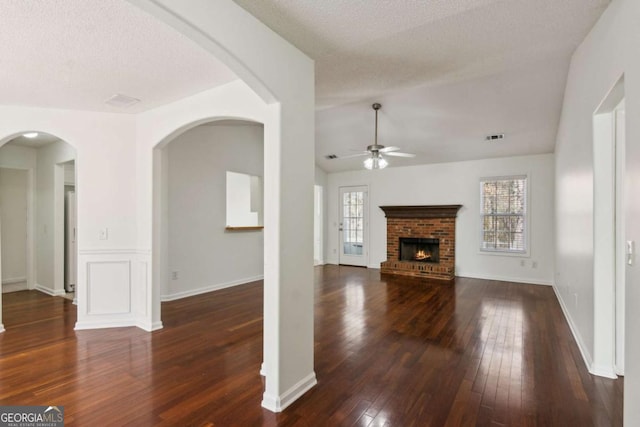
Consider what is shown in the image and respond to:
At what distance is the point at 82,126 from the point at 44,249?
9.84 feet

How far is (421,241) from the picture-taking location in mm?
7043

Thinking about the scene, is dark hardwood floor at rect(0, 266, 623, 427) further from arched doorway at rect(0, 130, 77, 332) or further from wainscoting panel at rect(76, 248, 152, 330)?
arched doorway at rect(0, 130, 77, 332)

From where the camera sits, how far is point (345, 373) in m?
2.57

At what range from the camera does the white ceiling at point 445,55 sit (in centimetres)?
201

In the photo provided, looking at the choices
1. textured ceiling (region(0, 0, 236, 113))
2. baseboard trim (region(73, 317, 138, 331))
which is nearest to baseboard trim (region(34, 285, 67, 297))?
baseboard trim (region(73, 317, 138, 331))

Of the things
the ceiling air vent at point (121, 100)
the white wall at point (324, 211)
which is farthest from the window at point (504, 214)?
the ceiling air vent at point (121, 100)

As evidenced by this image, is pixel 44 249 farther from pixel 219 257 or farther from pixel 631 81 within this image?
pixel 631 81

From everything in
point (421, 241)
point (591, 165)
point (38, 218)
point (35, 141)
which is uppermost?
point (35, 141)

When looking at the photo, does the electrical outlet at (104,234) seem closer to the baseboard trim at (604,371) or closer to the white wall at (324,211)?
the baseboard trim at (604,371)

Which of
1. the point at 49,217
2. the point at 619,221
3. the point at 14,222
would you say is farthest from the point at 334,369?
the point at 14,222

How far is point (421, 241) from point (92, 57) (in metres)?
6.36

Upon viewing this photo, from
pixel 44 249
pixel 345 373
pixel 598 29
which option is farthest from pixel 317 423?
pixel 44 249

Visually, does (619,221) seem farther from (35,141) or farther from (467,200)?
(35,141)

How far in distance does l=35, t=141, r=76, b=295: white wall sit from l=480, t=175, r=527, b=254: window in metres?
7.36
